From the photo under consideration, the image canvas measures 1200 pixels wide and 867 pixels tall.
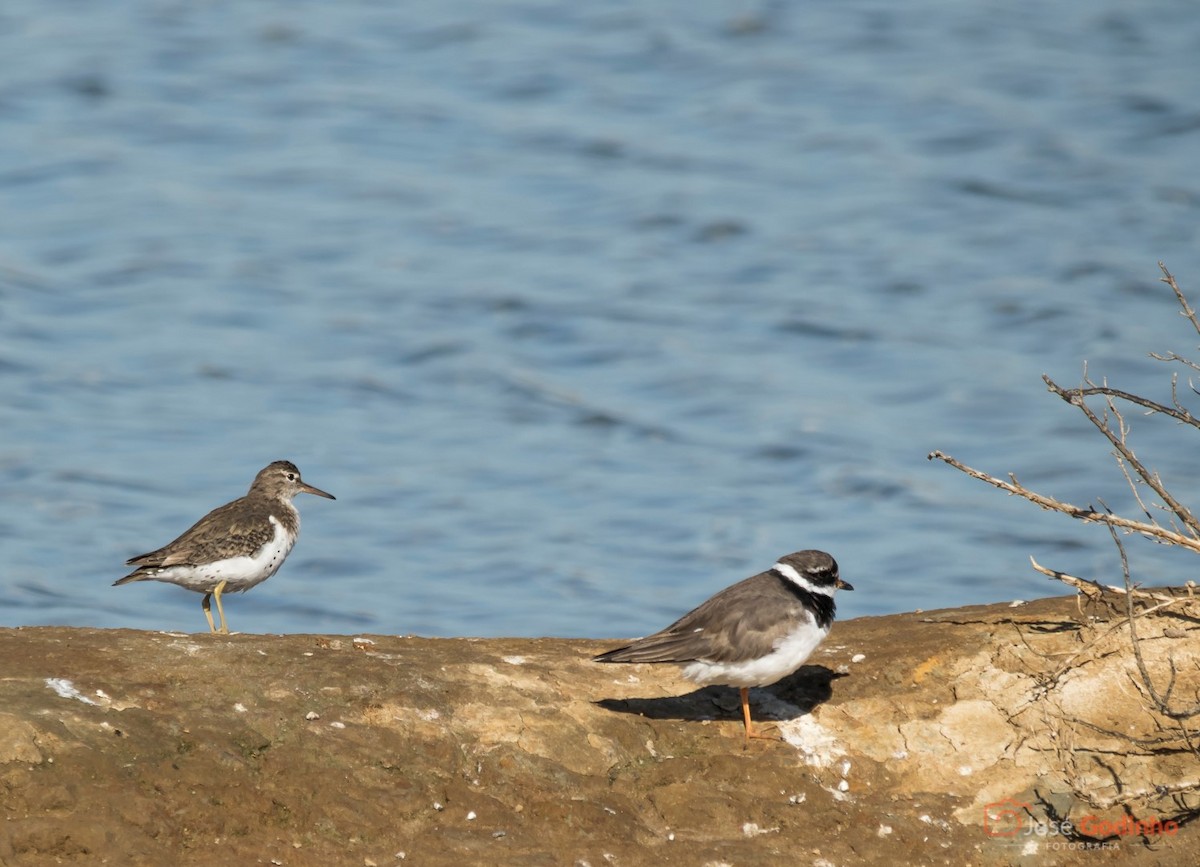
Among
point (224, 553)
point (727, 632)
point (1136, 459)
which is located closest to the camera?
point (727, 632)

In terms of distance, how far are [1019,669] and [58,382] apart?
1672 cm

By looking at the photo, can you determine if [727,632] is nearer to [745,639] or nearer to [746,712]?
[745,639]

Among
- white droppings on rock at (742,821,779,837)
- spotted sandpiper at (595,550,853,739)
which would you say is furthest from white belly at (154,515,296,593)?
white droppings on rock at (742,821,779,837)

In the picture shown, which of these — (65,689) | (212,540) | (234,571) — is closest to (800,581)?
(234,571)

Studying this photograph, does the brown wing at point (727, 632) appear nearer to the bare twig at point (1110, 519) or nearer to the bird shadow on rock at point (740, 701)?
the bird shadow on rock at point (740, 701)

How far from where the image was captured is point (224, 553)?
11.2 meters

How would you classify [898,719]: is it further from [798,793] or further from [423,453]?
[423,453]

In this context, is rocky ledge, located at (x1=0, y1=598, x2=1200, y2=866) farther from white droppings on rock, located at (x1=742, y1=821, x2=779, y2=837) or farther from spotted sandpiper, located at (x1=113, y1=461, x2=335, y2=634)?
spotted sandpiper, located at (x1=113, y1=461, x2=335, y2=634)

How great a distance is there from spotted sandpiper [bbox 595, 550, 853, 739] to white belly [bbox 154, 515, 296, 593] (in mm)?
3079

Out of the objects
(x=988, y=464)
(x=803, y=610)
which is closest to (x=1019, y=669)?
(x=803, y=610)

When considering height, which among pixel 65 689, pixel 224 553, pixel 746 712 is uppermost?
pixel 65 689

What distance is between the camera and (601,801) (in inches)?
333

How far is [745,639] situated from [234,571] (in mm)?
3942

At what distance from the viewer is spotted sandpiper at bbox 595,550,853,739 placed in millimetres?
9203
